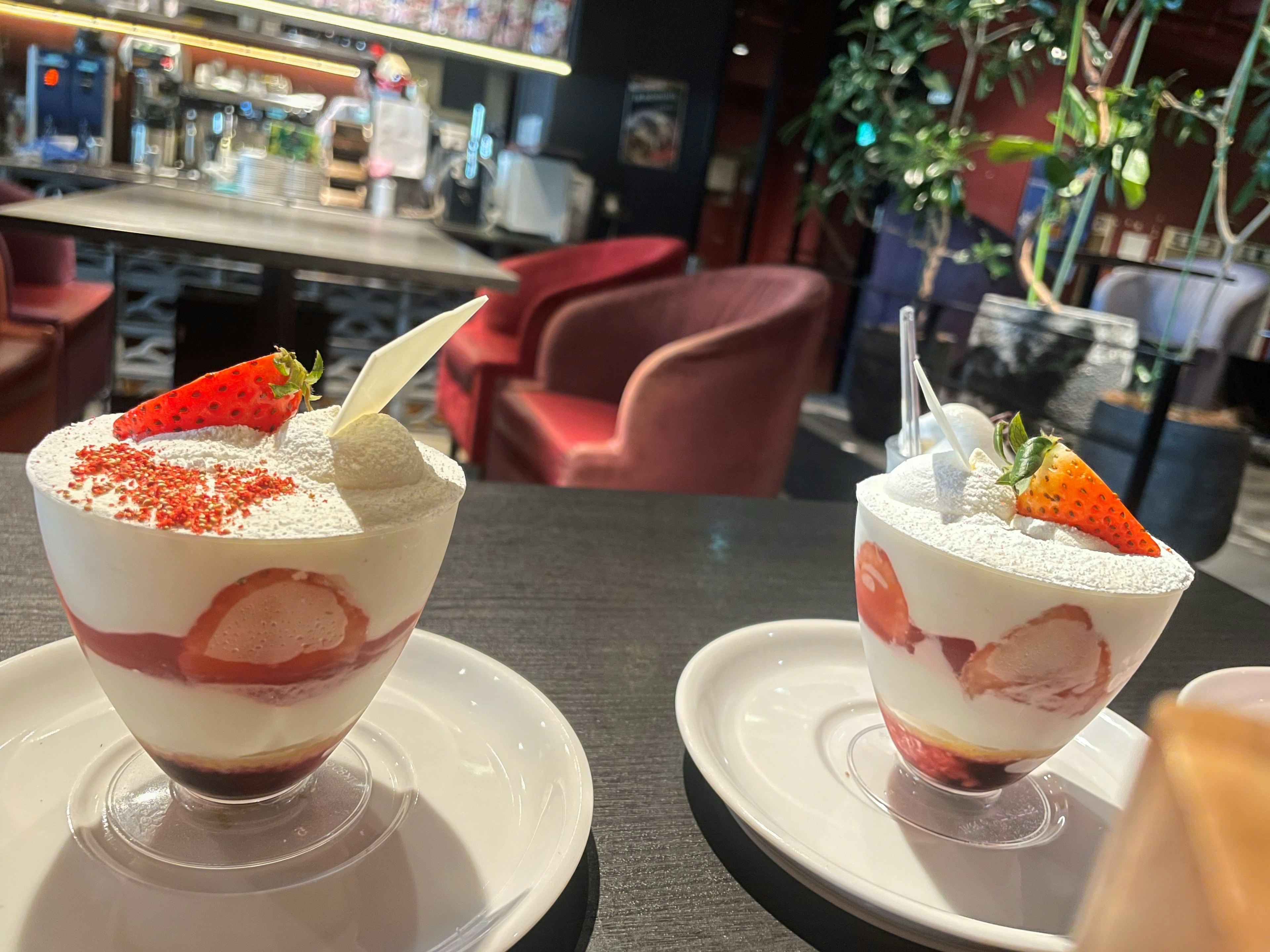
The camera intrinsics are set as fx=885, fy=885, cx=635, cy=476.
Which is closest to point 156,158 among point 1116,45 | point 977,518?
point 1116,45

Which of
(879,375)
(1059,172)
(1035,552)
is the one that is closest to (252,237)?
(1035,552)

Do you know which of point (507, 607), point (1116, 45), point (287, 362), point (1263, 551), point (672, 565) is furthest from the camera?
point (1263, 551)

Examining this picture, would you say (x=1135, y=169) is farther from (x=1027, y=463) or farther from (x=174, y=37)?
(x=174, y=37)

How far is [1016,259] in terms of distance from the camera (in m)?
5.25

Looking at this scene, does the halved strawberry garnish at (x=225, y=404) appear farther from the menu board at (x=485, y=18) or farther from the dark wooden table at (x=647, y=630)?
the menu board at (x=485, y=18)

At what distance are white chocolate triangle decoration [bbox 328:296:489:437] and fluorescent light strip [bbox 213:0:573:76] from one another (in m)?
4.70

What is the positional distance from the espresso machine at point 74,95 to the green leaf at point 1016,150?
4191 millimetres

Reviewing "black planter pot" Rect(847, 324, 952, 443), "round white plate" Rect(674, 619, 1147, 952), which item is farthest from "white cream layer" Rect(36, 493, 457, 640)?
"black planter pot" Rect(847, 324, 952, 443)

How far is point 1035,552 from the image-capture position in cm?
51

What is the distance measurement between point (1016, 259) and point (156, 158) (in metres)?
4.83

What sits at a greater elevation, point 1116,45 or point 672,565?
point 1116,45

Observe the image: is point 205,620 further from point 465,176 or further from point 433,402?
point 465,176

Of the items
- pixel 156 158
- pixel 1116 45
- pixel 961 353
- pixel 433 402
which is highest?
pixel 1116 45

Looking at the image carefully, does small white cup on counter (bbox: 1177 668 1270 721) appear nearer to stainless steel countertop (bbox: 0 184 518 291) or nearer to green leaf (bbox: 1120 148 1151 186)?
stainless steel countertop (bbox: 0 184 518 291)
